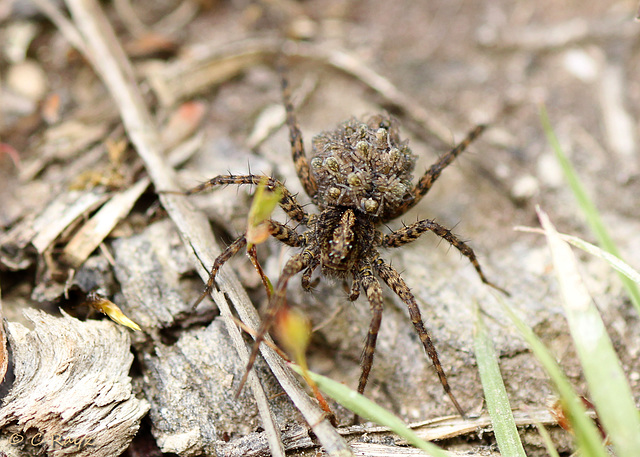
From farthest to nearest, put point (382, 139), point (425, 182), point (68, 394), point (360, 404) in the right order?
point (425, 182) < point (382, 139) < point (68, 394) < point (360, 404)

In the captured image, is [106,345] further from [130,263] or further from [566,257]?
[566,257]

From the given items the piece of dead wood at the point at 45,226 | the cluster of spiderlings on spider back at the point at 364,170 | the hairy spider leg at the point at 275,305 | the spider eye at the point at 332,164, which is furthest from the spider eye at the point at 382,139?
the piece of dead wood at the point at 45,226

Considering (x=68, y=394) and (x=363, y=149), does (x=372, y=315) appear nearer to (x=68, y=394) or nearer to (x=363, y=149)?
(x=363, y=149)

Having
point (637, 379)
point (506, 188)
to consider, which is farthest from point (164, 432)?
point (506, 188)

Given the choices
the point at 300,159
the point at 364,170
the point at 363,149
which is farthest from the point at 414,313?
the point at 300,159

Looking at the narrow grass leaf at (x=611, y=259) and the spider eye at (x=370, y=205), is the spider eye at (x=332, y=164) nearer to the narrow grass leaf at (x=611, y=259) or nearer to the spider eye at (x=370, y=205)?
the spider eye at (x=370, y=205)

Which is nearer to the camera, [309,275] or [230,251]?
[230,251]

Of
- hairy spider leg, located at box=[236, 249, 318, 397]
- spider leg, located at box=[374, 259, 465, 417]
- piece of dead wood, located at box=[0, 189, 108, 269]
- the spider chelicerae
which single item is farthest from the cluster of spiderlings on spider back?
piece of dead wood, located at box=[0, 189, 108, 269]

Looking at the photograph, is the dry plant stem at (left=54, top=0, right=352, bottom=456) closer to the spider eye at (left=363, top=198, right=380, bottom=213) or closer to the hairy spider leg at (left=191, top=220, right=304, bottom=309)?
the hairy spider leg at (left=191, top=220, right=304, bottom=309)
